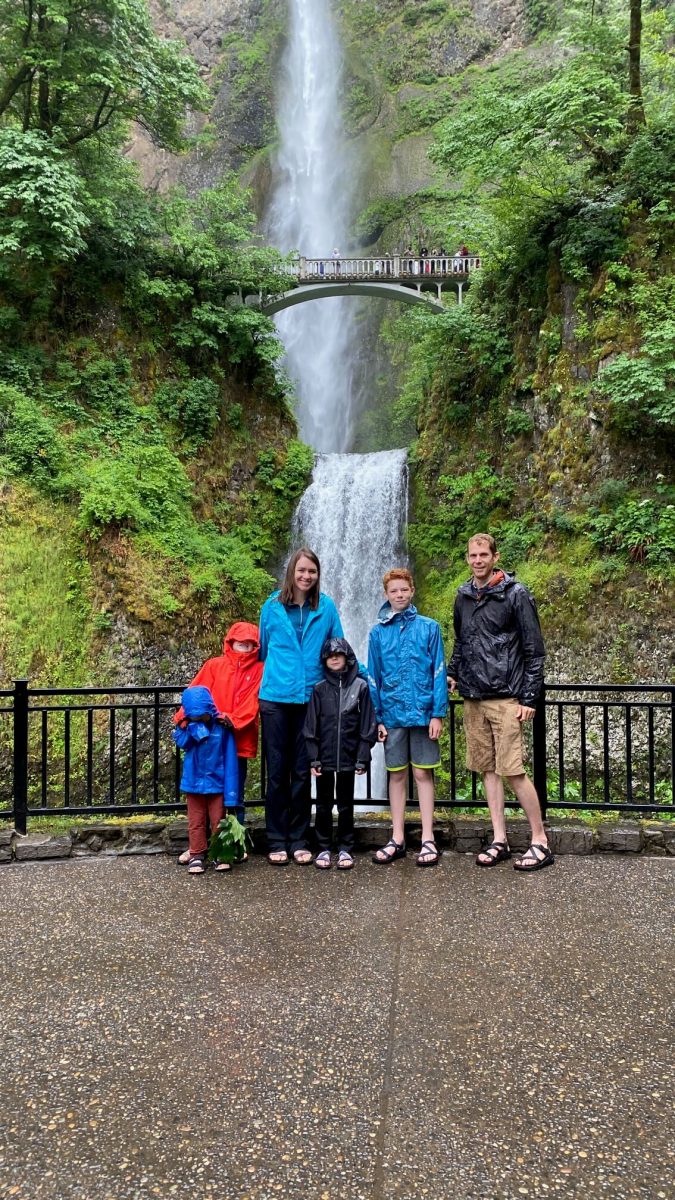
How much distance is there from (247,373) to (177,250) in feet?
11.4

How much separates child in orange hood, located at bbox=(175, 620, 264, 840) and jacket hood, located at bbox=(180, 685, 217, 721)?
10cm

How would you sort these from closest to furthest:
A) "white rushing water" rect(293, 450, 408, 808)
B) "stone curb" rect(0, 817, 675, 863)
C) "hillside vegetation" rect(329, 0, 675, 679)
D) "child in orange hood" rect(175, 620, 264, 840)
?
"child in orange hood" rect(175, 620, 264, 840), "stone curb" rect(0, 817, 675, 863), "hillside vegetation" rect(329, 0, 675, 679), "white rushing water" rect(293, 450, 408, 808)

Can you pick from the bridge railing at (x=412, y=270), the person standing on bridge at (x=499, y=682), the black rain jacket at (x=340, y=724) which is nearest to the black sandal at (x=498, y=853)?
the person standing on bridge at (x=499, y=682)

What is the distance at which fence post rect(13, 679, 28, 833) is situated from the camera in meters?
5.10

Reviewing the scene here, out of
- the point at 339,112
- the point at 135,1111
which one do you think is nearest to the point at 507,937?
the point at 135,1111

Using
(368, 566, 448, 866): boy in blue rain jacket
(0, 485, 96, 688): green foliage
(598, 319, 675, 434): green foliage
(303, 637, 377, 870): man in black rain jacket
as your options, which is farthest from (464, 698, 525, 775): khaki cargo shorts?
(0, 485, 96, 688): green foliage

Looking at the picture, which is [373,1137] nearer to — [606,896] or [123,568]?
[606,896]

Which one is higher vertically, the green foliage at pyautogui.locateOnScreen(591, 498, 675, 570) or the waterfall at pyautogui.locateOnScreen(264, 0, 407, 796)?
the waterfall at pyautogui.locateOnScreen(264, 0, 407, 796)

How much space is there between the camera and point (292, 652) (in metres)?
4.64

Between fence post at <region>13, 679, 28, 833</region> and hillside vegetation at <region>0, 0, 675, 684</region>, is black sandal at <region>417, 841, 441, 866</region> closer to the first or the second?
fence post at <region>13, 679, 28, 833</region>

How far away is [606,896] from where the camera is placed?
4.16 meters

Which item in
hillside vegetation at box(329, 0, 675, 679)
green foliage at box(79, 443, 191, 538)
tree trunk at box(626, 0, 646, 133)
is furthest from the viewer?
green foliage at box(79, 443, 191, 538)

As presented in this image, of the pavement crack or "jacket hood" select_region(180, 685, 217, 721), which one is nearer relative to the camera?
the pavement crack

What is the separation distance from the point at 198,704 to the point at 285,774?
782 mm
